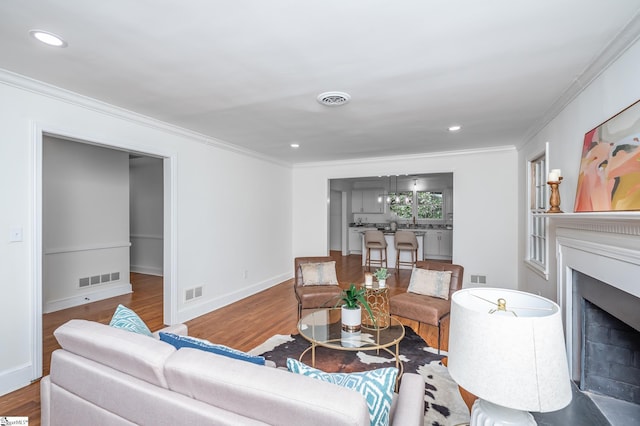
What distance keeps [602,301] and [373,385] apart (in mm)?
1756

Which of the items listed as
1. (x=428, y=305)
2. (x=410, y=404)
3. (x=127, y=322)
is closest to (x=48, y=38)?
(x=127, y=322)

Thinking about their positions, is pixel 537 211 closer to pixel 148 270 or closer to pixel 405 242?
pixel 405 242

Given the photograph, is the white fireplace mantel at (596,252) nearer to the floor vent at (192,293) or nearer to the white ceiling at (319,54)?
the white ceiling at (319,54)

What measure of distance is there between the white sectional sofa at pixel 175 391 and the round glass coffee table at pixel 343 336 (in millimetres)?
932

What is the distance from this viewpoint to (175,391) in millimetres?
1203

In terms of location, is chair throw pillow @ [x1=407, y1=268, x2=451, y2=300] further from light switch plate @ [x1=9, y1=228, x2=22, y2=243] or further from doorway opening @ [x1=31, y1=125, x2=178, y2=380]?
light switch plate @ [x1=9, y1=228, x2=22, y2=243]

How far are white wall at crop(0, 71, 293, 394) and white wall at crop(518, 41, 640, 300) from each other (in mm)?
3856

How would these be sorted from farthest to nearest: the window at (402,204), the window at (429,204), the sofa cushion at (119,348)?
the window at (402,204), the window at (429,204), the sofa cushion at (119,348)

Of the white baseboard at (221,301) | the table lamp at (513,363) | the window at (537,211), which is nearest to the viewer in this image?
the table lamp at (513,363)

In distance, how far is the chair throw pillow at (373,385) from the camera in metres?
1.07

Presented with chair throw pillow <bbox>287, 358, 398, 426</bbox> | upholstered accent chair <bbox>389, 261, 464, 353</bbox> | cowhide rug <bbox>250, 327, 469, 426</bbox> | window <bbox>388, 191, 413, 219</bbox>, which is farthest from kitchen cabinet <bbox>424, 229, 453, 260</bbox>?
chair throw pillow <bbox>287, 358, 398, 426</bbox>

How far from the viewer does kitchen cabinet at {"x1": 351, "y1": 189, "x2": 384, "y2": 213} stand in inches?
375

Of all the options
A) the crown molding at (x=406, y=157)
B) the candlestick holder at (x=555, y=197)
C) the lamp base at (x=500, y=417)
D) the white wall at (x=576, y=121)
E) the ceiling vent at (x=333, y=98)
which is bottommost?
the lamp base at (x=500, y=417)

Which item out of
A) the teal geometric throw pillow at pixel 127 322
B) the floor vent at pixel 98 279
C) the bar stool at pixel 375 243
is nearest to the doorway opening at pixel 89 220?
the floor vent at pixel 98 279
